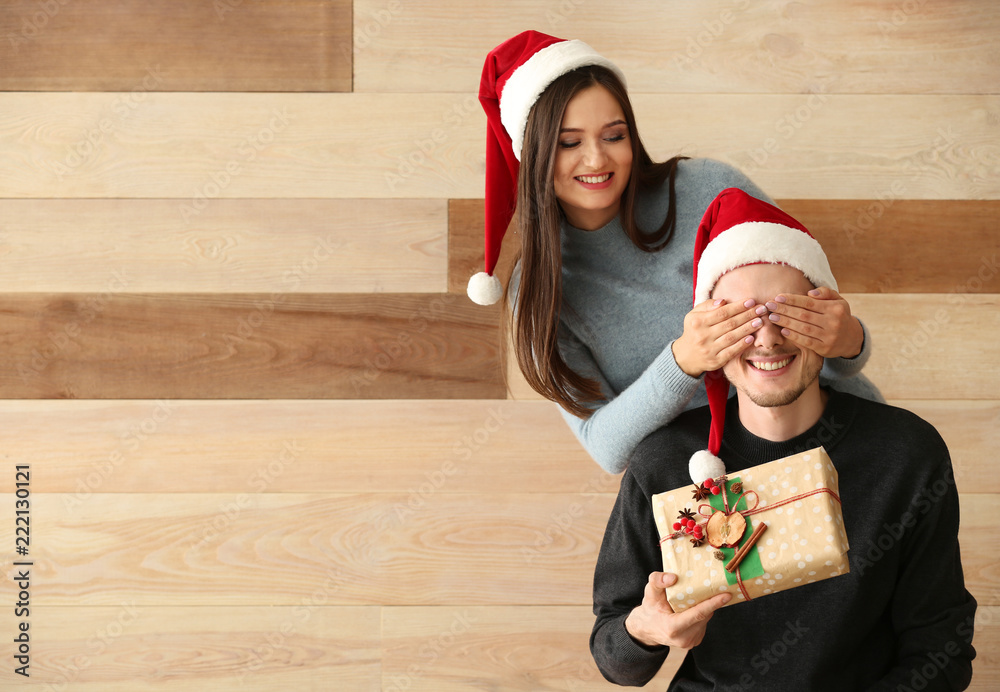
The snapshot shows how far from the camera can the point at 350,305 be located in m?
1.69

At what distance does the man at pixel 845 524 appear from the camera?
1.00 m

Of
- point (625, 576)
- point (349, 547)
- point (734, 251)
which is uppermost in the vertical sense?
point (734, 251)

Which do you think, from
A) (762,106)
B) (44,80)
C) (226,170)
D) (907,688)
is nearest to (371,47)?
(226,170)

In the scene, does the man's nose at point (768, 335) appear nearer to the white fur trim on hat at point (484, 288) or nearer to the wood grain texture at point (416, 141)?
the white fur trim on hat at point (484, 288)

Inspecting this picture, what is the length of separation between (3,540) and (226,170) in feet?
3.07

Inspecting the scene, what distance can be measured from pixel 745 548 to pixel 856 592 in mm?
246

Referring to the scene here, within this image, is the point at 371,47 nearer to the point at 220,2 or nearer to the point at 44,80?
the point at 220,2

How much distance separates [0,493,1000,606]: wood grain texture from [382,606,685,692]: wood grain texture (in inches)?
1.2

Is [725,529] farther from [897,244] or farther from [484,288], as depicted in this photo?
[897,244]

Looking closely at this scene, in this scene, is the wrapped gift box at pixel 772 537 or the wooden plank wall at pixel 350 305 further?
the wooden plank wall at pixel 350 305

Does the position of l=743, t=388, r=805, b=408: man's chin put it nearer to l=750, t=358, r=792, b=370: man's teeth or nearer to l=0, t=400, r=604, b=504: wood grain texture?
l=750, t=358, r=792, b=370: man's teeth

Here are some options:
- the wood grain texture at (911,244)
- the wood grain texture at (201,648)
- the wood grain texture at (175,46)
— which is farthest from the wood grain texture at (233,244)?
the wood grain texture at (911,244)

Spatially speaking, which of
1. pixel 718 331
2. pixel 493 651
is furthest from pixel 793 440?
pixel 493 651

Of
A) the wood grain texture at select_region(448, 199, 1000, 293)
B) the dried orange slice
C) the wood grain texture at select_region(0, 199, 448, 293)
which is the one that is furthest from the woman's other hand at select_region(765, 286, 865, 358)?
the wood grain texture at select_region(0, 199, 448, 293)
